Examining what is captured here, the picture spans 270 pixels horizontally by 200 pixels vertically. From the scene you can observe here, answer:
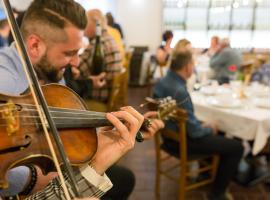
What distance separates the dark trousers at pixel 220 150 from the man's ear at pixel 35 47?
1314mm

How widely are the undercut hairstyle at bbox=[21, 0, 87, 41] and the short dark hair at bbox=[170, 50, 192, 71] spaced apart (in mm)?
1117

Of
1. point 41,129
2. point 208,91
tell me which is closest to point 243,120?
point 208,91

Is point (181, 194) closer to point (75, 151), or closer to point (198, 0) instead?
point (75, 151)

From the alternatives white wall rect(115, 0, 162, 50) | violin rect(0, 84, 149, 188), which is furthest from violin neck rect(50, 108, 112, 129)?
white wall rect(115, 0, 162, 50)

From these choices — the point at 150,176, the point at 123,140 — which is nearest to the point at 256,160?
the point at 150,176

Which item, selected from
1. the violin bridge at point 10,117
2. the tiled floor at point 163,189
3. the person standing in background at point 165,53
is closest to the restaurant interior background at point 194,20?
the person standing in background at point 165,53

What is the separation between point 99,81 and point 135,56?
12.7ft

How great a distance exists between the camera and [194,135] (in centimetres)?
214

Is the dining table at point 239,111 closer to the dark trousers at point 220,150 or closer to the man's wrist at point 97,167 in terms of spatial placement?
the dark trousers at point 220,150

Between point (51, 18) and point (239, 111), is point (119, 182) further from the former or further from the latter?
point (239, 111)

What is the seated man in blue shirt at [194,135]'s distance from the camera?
2113 mm

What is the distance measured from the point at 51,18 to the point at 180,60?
3.94 ft

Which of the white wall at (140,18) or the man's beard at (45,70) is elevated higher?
the white wall at (140,18)

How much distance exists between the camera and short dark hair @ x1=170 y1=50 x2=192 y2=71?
2.19 m
